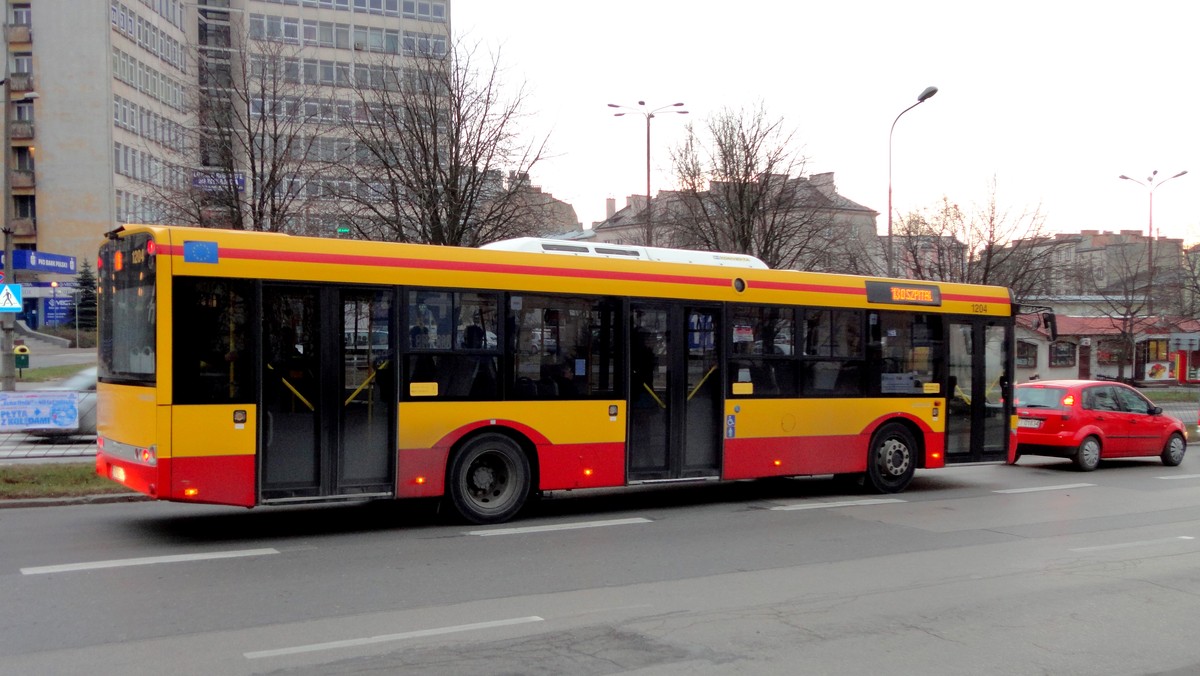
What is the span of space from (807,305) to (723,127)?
22.1 m

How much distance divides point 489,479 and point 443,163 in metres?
14.1

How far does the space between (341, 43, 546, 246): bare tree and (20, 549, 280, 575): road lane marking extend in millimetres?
13897

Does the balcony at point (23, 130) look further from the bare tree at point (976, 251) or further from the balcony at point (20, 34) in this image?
the bare tree at point (976, 251)

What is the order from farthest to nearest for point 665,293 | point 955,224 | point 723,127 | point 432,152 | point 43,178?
point 43,178, point 955,224, point 723,127, point 432,152, point 665,293

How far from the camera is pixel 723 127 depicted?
34.3 m

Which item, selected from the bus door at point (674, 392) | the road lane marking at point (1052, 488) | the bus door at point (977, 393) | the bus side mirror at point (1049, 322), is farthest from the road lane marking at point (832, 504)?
the bus side mirror at point (1049, 322)

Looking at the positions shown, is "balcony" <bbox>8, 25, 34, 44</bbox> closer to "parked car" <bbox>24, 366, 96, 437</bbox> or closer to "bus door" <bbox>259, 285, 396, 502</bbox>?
"parked car" <bbox>24, 366, 96, 437</bbox>

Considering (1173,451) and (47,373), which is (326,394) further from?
(47,373)

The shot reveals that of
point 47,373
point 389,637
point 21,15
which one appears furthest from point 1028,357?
point 21,15

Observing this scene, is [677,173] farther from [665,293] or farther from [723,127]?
[665,293]

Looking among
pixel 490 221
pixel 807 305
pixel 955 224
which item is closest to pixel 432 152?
pixel 490 221

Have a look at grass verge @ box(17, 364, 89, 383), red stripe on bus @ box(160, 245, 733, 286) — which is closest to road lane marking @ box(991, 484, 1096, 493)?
red stripe on bus @ box(160, 245, 733, 286)

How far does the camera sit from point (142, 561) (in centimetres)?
886

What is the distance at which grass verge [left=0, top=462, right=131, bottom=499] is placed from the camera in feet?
40.3
